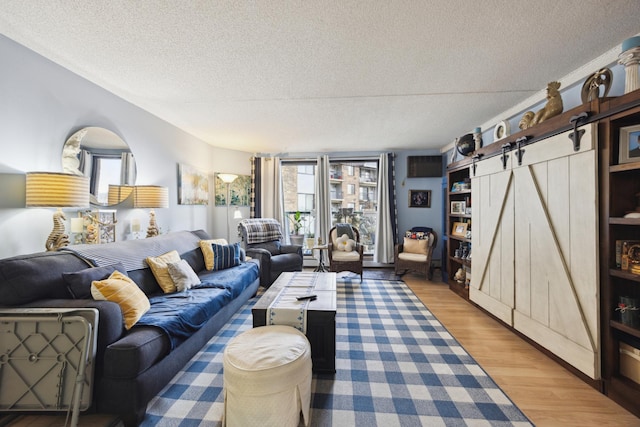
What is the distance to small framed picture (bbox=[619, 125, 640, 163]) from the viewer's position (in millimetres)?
1552

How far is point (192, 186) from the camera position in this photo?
4.31 m

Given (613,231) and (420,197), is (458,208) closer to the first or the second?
(420,197)

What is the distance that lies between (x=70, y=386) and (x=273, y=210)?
425 centimetres

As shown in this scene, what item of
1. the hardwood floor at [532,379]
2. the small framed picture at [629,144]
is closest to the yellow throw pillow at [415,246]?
the hardwood floor at [532,379]

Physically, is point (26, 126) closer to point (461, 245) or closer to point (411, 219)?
point (461, 245)

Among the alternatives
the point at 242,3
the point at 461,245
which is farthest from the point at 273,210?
the point at 242,3

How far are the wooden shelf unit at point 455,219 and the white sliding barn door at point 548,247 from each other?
676mm

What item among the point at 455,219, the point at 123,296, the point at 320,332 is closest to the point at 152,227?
the point at 123,296

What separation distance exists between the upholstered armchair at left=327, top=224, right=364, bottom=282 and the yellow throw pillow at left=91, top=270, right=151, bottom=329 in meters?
2.95

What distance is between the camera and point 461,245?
3812mm

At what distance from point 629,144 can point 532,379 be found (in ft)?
5.61

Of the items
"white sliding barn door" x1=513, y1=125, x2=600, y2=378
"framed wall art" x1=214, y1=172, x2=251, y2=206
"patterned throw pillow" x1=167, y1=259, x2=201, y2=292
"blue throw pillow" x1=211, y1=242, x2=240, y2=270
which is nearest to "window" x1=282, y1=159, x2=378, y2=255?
"framed wall art" x1=214, y1=172, x2=251, y2=206

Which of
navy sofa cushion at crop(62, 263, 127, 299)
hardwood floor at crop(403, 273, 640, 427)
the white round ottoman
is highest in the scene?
navy sofa cushion at crop(62, 263, 127, 299)

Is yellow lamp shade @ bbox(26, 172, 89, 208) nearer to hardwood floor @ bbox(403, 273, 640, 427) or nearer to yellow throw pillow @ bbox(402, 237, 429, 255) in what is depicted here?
hardwood floor @ bbox(403, 273, 640, 427)
